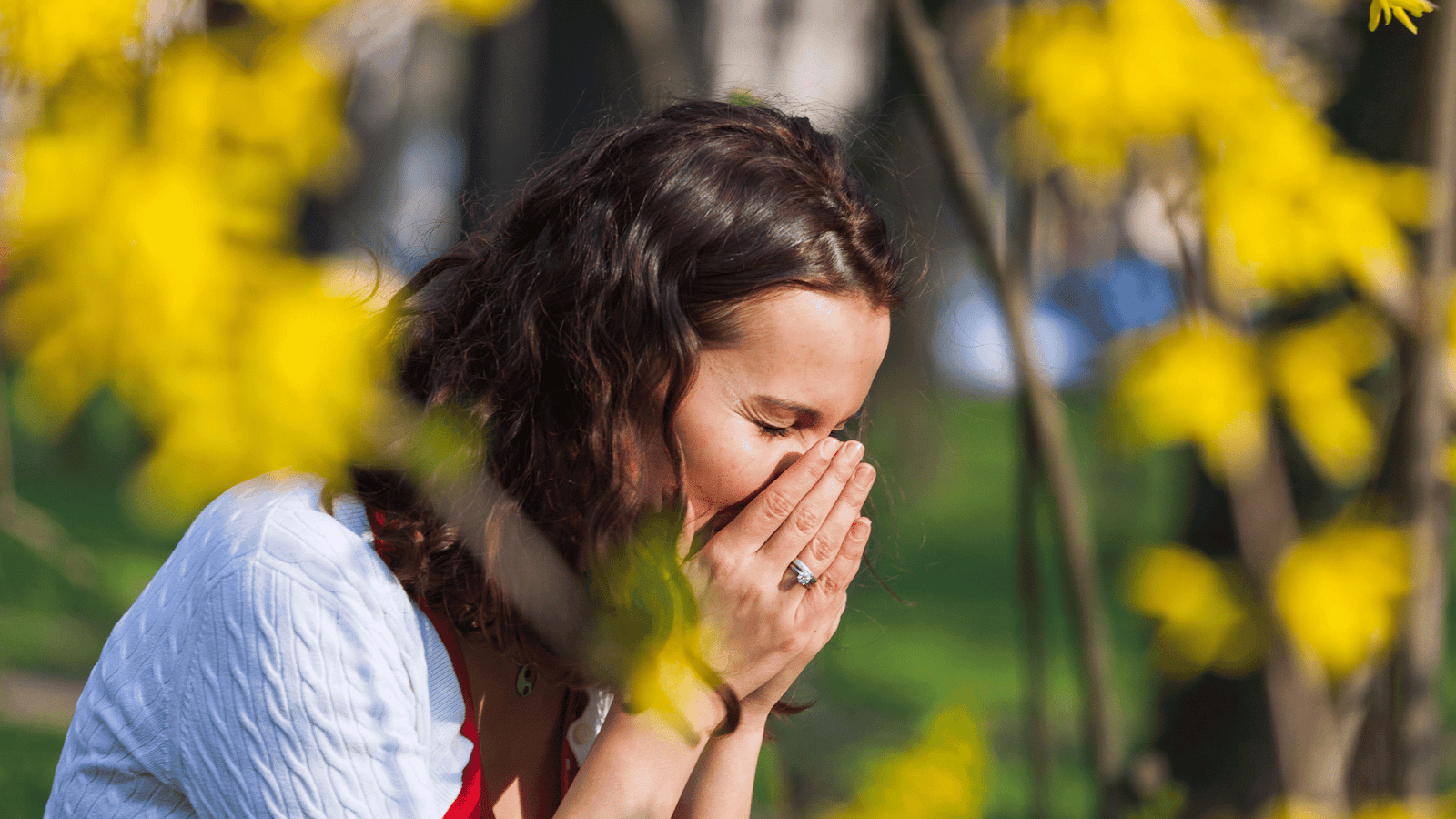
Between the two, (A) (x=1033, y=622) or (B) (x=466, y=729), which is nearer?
(B) (x=466, y=729)

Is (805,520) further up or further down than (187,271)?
further down

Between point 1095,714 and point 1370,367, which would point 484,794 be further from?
point 1370,367

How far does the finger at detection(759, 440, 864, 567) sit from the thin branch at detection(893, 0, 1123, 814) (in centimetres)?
62

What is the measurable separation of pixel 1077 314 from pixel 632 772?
1758mm

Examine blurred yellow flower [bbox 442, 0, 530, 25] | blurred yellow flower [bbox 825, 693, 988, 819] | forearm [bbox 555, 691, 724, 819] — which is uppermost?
blurred yellow flower [bbox 442, 0, 530, 25]

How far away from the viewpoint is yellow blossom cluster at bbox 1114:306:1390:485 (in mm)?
1896

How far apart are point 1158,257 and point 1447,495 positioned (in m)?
0.66

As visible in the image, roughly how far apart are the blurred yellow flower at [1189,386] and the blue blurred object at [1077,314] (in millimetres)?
170

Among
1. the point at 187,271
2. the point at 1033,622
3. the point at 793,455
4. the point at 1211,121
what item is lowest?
the point at 1033,622

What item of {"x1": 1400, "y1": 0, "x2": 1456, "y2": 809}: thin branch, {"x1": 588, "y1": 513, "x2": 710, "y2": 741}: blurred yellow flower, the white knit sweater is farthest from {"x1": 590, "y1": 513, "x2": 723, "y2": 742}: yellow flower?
{"x1": 1400, "y1": 0, "x2": 1456, "y2": 809}: thin branch

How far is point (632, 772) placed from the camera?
5.04ft

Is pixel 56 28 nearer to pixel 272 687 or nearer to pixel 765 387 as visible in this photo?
pixel 272 687

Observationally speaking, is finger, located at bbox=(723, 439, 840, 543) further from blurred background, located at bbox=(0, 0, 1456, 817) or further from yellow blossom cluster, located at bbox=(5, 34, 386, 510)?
yellow blossom cluster, located at bbox=(5, 34, 386, 510)

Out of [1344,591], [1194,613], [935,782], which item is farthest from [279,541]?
[1344,591]
